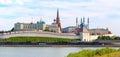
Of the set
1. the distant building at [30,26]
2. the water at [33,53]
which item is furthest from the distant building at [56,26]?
the water at [33,53]

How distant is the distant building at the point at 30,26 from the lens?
451ft

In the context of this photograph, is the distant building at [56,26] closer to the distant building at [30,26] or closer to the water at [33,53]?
the distant building at [30,26]

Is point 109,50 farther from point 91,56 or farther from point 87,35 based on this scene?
point 87,35

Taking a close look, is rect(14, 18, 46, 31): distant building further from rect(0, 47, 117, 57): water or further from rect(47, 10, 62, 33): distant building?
rect(0, 47, 117, 57): water

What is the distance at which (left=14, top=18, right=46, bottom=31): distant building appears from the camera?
13738cm

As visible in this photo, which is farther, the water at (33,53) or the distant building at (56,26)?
the distant building at (56,26)

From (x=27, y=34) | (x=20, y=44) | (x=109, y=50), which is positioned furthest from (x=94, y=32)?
(x=109, y=50)

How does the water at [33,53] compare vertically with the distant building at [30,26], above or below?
below

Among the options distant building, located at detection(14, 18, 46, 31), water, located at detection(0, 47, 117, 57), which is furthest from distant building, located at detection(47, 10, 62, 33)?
water, located at detection(0, 47, 117, 57)

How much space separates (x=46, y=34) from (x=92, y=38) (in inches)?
590

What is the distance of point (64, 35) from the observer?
121 metres

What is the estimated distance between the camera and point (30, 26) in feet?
463

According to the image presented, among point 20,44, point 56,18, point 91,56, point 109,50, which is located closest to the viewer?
point 91,56

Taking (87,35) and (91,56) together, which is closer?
(91,56)
